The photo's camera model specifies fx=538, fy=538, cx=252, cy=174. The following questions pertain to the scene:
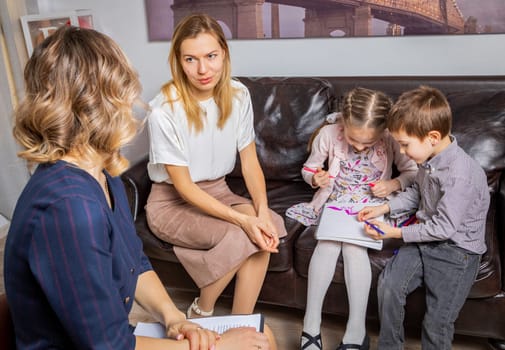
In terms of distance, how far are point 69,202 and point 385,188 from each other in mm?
1433

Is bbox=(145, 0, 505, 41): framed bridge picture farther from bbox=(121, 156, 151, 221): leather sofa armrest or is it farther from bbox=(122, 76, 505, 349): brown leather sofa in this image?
bbox=(121, 156, 151, 221): leather sofa armrest

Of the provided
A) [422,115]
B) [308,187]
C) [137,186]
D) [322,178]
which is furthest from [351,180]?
[137,186]

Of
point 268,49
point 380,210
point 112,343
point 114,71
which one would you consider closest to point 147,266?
point 112,343

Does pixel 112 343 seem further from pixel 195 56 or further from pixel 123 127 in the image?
pixel 195 56

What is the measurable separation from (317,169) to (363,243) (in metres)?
0.45

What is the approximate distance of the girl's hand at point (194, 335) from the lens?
1.15 metres

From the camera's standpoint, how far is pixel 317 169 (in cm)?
222

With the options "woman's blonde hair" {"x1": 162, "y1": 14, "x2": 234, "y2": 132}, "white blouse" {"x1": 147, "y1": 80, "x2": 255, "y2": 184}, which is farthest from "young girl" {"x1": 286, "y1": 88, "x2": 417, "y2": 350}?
"woman's blonde hair" {"x1": 162, "y1": 14, "x2": 234, "y2": 132}

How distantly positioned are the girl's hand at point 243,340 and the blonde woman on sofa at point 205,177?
704 millimetres

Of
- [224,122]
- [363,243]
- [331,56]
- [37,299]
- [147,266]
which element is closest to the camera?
[37,299]

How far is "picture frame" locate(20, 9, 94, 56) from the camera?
115 inches

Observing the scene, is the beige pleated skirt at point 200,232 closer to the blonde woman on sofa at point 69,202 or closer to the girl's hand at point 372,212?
the girl's hand at point 372,212

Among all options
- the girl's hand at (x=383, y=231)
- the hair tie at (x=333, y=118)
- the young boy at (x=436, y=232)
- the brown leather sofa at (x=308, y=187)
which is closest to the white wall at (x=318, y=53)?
the brown leather sofa at (x=308, y=187)

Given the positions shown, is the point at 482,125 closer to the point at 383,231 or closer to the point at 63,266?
the point at 383,231
